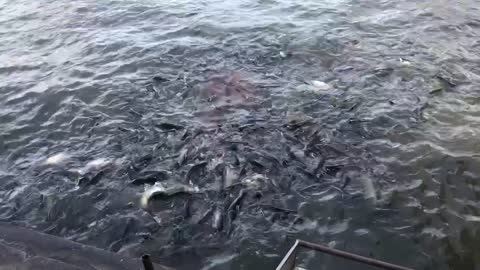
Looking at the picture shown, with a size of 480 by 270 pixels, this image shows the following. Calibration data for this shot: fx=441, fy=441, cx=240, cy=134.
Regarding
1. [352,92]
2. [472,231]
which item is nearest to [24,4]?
[352,92]

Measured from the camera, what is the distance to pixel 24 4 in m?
14.7

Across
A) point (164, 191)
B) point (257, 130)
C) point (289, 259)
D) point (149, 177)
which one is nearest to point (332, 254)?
point (289, 259)

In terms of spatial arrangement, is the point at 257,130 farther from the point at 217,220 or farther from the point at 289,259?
the point at 289,259

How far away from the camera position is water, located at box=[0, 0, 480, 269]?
5918mm

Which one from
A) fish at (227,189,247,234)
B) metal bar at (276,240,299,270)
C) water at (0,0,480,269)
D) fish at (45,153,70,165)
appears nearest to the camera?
metal bar at (276,240,299,270)

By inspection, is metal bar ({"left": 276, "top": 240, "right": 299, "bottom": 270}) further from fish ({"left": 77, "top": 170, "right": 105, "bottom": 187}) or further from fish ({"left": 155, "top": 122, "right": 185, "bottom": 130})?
fish ({"left": 155, "top": 122, "right": 185, "bottom": 130})

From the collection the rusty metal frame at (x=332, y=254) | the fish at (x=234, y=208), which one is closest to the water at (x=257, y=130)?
the fish at (x=234, y=208)

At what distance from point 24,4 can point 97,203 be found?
36.2ft

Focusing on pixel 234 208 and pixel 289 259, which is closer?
pixel 289 259

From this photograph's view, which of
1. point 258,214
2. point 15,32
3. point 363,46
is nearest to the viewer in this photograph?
point 258,214

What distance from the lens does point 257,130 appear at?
781 cm

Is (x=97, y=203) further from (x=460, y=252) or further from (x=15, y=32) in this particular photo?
(x=15, y=32)

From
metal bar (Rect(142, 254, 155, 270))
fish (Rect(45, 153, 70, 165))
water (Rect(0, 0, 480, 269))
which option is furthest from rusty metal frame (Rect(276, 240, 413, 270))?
fish (Rect(45, 153, 70, 165))

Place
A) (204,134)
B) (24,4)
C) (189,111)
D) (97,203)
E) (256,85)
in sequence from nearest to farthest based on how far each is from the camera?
(97,203) → (204,134) → (189,111) → (256,85) → (24,4)
